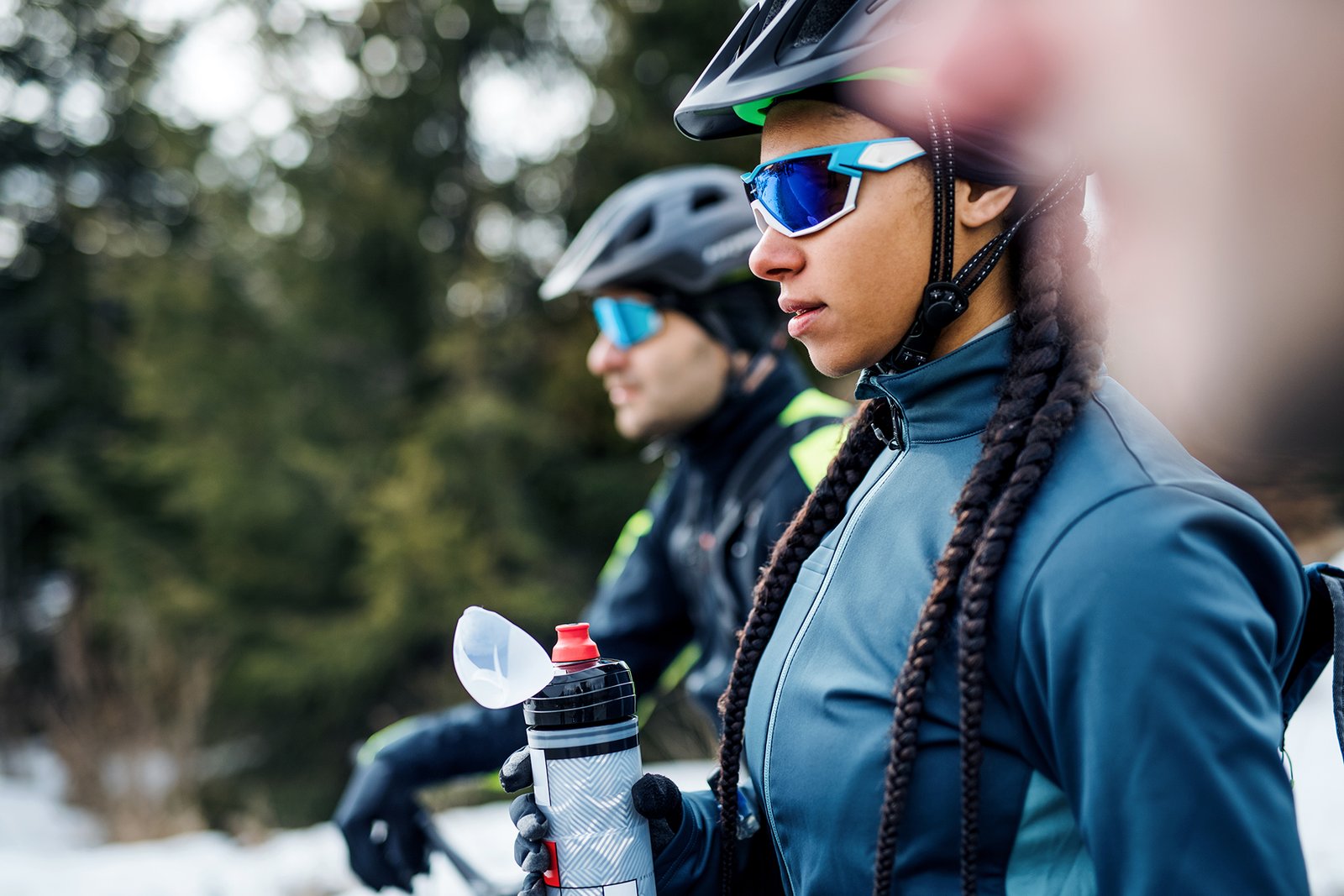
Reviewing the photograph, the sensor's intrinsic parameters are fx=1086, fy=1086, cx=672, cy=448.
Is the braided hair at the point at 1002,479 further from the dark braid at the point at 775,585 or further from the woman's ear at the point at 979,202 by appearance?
the dark braid at the point at 775,585

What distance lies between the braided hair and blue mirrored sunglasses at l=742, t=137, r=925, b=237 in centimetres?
23

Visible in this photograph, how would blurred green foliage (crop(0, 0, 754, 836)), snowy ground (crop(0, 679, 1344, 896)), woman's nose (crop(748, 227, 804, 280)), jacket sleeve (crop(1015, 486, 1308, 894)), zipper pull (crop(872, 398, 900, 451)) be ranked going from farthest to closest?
blurred green foliage (crop(0, 0, 754, 836))
snowy ground (crop(0, 679, 1344, 896))
zipper pull (crop(872, 398, 900, 451))
woman's nose (crop(748, 227, 804, 280))
jacket sleeve (crop(1015, 486, 1308, 894))

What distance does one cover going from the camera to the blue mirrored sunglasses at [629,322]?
342cm

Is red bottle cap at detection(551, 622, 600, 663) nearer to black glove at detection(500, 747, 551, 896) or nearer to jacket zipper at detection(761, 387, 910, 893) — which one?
black glove at detection(500, 747, 551, 896)

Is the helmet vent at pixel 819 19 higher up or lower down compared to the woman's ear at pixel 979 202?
higher up

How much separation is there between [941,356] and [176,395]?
35.6ft

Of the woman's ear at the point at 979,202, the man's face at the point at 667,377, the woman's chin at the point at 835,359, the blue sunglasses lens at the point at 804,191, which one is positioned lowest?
the man's face at the point at 667,377

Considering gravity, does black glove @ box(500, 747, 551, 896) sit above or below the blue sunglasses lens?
below

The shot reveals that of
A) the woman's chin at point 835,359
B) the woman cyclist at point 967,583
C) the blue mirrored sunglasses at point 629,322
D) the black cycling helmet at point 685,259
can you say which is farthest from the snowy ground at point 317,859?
the woman's chin at point 835,359

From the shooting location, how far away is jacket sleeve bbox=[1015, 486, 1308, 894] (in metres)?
1.02

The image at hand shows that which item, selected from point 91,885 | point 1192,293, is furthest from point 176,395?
point 1192,293

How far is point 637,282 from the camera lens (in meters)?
3.47

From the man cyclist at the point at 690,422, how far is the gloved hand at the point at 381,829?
0.42 ft

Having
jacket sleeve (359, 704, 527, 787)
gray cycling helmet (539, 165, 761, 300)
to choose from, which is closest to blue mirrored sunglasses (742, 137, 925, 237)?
jacket sleeve (359, 704, 527, 787)
